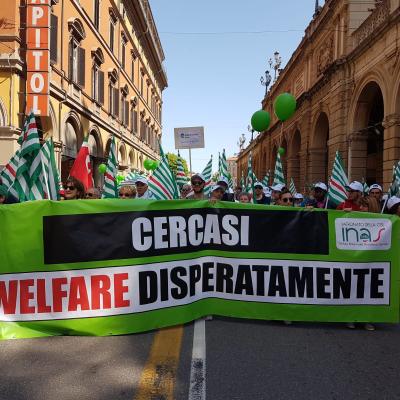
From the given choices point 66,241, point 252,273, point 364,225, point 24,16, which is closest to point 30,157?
point 66,241

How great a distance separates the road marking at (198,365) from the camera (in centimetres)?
303

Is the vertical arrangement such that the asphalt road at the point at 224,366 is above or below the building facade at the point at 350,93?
below

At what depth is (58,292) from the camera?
165 inches

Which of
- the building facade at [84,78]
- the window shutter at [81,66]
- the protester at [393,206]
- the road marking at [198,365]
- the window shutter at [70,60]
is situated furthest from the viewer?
the window shutter at [81,66]

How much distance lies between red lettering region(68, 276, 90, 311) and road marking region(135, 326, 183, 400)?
0.78 meters

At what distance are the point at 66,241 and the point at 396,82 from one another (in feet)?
47.6

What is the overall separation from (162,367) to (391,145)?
48.1 ft

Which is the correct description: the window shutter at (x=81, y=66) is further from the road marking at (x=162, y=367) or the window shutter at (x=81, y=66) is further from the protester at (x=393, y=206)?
the road marking at (x=162, y=367)

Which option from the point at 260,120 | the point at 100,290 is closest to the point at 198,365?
the point at 100,290

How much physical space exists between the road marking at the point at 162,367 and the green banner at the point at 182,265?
0.90 feet

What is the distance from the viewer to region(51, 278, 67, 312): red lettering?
4.16 metres

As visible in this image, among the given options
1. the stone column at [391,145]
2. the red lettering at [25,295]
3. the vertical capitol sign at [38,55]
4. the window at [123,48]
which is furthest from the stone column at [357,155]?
the red lettering at [25,295]

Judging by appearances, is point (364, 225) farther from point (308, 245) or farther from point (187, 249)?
point (187, 249)

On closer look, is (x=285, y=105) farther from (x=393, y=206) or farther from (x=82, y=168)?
(x=82, y=168)
